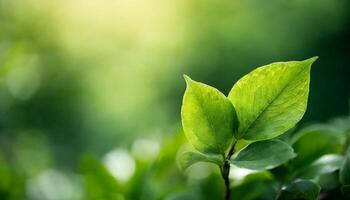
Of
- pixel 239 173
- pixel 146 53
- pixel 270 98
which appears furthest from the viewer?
pixel 146 53

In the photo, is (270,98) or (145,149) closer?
(270,98)

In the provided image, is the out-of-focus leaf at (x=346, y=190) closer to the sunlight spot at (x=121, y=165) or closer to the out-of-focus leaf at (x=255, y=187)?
the out-of-focus leaf at (x=255, y=187)

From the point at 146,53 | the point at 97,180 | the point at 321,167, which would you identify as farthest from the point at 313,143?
the point at 146,53

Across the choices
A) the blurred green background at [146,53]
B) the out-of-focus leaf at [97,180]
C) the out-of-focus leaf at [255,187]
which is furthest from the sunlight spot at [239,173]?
the blurred green background at [146,53]

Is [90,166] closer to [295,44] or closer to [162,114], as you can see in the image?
[162,114]

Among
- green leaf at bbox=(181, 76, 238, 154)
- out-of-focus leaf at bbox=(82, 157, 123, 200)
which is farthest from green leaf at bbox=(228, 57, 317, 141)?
out-of-focus leaf at bbox=(82, 157, 123, 200)

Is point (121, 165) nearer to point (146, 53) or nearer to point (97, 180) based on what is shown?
point (97, 180)
